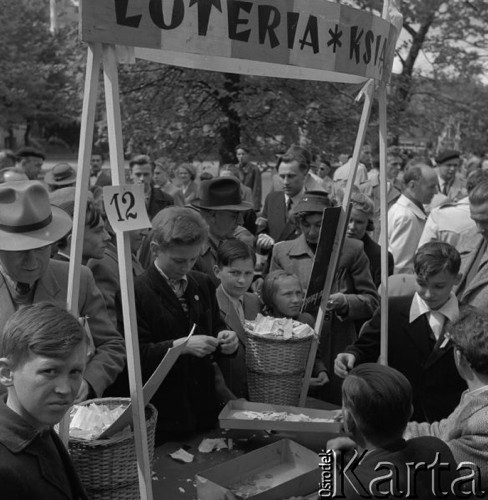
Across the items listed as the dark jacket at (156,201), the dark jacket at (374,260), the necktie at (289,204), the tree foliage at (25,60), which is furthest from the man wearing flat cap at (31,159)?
the tree foliage at (25,60)

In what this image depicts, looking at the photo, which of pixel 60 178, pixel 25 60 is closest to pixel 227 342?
pixel 60 178

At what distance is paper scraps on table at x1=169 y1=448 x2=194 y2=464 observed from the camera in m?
2.67

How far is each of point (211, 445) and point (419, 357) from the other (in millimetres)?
1179

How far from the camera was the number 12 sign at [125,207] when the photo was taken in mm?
2217

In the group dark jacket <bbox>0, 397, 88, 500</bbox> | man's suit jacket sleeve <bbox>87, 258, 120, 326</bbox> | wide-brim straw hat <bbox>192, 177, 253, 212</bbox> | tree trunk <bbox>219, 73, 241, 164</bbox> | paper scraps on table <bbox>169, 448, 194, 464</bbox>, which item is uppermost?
tree trunk <bbox>219, 73, 241, 164</bbox>

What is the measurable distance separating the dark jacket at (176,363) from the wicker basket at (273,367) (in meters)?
0.20

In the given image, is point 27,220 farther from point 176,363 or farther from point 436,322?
point 436,322

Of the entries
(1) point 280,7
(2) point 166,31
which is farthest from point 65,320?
(1) point 280,7

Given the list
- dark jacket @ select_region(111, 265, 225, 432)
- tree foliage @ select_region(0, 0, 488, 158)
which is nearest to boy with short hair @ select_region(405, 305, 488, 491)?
dark jacket @ select_region(111, 265, 225, 432)

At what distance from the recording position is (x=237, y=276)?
358 cm

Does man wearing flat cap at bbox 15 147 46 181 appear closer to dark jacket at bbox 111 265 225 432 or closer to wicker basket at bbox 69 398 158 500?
dark jacket at bbox 111 265 225 432

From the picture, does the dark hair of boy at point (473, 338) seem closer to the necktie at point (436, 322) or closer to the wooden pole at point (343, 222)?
the necktie at point (436, 322)

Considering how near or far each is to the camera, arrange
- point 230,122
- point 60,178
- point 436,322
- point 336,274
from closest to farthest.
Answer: point 436,322 < point 336,274 < point 60,178 < point 230,122

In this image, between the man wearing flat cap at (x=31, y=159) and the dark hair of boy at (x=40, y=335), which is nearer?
the dark hair of boy at (x=40, y=335)
